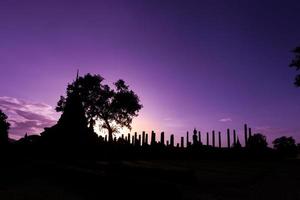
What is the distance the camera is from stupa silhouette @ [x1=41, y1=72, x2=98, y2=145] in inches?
1125

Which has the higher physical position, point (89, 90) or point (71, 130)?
point (89, 90)

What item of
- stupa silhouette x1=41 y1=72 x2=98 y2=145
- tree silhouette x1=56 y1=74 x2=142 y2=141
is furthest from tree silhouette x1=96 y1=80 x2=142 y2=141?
stupa silhouette x1=41 y1=72 x2=98 y2=145

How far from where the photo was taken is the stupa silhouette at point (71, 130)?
1125 inches

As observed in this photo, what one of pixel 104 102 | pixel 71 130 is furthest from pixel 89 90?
pixel 71 130

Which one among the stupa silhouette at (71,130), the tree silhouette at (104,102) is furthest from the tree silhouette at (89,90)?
the stupa silhouette at (71,130)

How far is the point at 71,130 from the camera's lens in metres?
29.1

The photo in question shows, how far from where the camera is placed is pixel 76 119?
30.0 m

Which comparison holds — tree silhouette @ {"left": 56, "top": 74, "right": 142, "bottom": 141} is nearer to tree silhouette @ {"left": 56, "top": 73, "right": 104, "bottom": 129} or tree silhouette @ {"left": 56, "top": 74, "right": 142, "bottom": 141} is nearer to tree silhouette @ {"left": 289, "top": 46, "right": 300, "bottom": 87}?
tree silhouette @ {"left": 56, "top": 73, "right": 104, "bottom": 129}

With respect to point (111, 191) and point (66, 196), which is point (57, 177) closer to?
point (66, 196)

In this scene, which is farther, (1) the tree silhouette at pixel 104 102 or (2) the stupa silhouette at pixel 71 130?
(1) the tree silhouette at pixel 104 102

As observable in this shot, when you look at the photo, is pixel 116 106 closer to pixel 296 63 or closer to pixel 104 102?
pixel 104 102

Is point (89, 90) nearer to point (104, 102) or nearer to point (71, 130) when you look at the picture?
point (104, 102)

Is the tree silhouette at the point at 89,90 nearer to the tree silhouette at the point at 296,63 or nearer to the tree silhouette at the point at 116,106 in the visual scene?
the tree silhouette at the point at 116,106

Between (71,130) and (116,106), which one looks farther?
(116,106)
